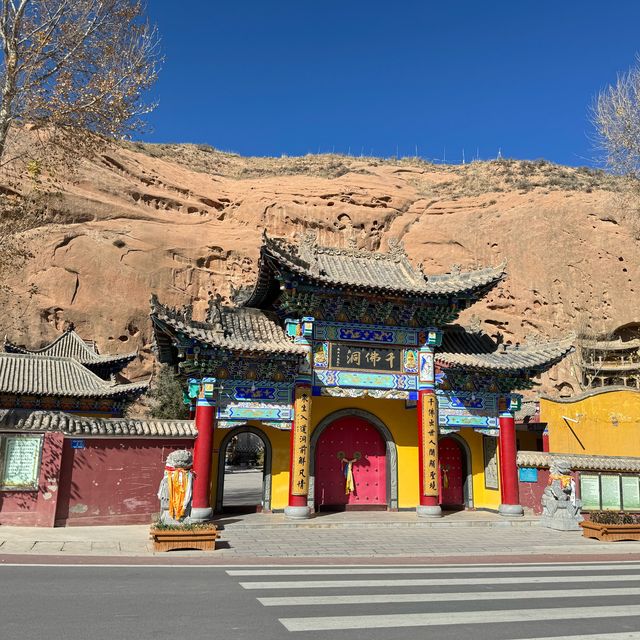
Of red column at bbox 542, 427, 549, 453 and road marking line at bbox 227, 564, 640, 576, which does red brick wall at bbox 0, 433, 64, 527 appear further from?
red column at bbox 542, 427, 549, 453

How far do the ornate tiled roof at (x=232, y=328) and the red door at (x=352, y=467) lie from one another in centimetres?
349

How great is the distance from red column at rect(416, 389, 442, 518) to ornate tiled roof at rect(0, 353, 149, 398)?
13639 mm

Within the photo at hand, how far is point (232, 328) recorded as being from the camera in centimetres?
1454

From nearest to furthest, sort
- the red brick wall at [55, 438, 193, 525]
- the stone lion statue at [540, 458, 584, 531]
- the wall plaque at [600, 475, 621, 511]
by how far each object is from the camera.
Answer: the red brick wall at [55, 438, 193, 525]
the stone lion statue at [540, 458, 584, 531]
the wall plaque at [600, 475, 621, 511]

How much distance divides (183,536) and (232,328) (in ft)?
20.3

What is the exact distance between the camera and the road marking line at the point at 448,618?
5176mm

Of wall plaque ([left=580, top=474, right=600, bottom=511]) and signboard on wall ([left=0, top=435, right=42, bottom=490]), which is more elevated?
signboard on wall ([left=0, top=435, right=42, bottom=490])

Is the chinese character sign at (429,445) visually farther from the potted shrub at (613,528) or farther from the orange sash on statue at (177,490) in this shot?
the orange sash on statue at (177,490)

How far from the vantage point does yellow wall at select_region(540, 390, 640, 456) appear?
21188mm

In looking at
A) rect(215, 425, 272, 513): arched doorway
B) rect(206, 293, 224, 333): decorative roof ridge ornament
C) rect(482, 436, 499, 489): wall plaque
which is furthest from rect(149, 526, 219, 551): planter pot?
rect(482, 436, 499, 489): wall plaque

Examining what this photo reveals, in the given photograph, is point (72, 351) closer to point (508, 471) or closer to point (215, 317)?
point (215, 317)

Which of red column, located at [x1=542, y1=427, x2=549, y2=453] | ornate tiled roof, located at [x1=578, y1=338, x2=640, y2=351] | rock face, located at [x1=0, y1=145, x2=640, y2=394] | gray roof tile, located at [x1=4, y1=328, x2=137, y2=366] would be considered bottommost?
red column, located at [x1=542, y1=427, x2=549, y2=453]

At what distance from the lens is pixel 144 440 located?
1323 cm

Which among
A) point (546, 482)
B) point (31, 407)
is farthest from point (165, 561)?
point (31, 407)
